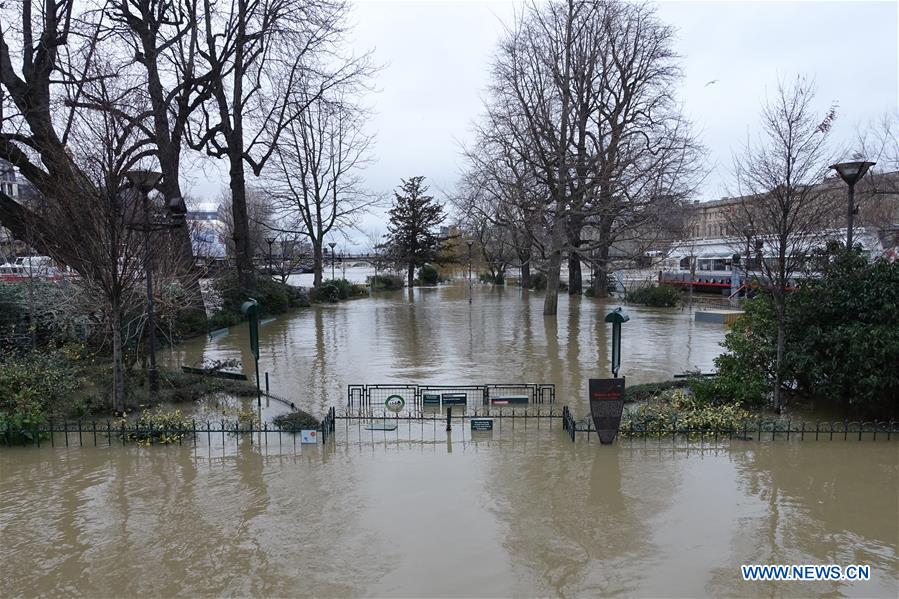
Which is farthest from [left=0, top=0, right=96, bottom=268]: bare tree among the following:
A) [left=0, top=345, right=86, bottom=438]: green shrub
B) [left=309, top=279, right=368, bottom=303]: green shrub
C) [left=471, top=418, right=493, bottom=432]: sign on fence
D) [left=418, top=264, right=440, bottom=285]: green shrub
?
[left=418, top=264, right=440, bottom=285]: green shrub

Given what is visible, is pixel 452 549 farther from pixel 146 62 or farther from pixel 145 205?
pixel 146 62

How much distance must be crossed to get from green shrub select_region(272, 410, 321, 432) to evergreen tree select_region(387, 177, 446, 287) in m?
43.2

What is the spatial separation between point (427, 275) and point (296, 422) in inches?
1880

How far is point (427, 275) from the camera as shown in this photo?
57281mm

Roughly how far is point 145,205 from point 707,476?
10.8 metres

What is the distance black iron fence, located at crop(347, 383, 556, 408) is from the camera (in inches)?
440

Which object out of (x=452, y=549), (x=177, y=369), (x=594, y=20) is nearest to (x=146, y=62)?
(x=177, y=369)

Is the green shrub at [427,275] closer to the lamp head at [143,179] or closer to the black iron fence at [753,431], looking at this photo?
the lamp head at [143,179]

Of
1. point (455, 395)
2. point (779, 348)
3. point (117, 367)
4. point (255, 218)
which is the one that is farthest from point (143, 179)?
point (255, 218)

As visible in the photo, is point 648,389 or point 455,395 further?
point 648,389

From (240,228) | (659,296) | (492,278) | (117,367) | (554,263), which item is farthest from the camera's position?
(492,278)

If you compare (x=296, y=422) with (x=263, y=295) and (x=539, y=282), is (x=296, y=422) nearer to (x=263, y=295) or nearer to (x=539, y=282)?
(x=263, y=295)

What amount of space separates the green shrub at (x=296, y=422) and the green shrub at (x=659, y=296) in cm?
2694

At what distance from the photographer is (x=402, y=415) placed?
10844mm
